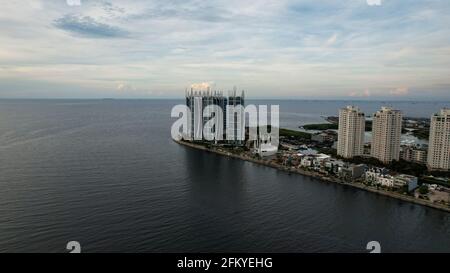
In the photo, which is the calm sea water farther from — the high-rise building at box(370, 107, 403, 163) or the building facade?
the building facade

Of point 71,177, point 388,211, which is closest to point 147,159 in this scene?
point 71,177

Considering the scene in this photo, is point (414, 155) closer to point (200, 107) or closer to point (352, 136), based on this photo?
point (352, 136)

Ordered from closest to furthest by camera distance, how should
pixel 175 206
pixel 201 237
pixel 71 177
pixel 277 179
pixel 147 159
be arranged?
1. pixel 201 237
2. pixel 175 206
3. pixel 71 177
4. pixel 277 179
5. pixel 147 159

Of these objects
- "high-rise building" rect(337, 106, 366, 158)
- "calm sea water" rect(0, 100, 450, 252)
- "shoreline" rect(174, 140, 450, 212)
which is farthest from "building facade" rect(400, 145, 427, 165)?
"calm sea water" rect(0, 100, 450, 252)
